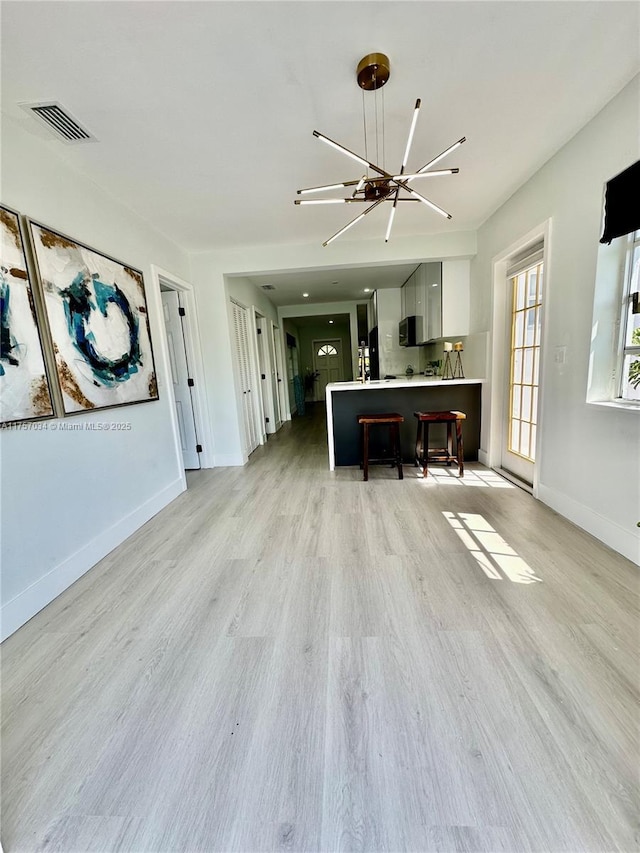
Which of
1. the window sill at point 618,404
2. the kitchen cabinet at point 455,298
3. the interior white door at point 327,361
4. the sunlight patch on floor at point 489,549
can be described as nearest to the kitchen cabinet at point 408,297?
the kitchen cabinet at point 455,298

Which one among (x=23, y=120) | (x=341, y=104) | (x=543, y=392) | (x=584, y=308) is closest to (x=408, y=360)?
(x=543, y=392)

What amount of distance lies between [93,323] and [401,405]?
3.10 meters

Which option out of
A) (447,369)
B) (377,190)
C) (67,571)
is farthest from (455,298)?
(67,571)

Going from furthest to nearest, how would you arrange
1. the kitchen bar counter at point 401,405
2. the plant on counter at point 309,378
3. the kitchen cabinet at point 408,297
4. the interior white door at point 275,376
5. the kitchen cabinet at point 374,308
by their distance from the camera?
the plant on counter at point 309,378
the interior white door at point 275,376
the kitchen cabinet at point 374,308
the kitchen cabinet at point 408,297
the kitchen bar counter at point 401,405

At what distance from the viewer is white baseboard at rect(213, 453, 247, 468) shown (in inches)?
175

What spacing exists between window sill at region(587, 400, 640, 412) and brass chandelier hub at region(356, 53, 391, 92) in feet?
7.15

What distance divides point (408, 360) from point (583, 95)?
14.9ft

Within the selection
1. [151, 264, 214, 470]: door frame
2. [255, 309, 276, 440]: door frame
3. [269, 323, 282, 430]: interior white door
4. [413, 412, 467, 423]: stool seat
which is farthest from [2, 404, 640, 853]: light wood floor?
[269, 323, 282, 430]: interior white door

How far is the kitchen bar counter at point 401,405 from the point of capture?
12.7 feet

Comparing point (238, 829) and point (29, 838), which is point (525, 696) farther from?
point (29, 838)

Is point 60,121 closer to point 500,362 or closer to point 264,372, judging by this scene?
point 500,362

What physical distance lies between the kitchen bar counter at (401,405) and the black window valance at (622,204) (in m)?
1.97

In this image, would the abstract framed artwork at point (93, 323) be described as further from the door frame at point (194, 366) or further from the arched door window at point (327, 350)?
the arched door window at point (327, 350)

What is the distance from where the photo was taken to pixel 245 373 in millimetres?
5004
